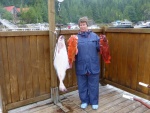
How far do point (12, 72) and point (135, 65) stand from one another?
2009 mm

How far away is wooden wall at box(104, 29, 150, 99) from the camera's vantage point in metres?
2.69

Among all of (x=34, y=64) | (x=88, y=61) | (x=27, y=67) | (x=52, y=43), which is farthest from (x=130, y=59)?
(x=27, y=67)

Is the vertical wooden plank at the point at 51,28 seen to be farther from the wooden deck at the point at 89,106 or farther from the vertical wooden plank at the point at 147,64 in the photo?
the vertical wooden plank at the point at 147,64

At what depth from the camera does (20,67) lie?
2512 mm

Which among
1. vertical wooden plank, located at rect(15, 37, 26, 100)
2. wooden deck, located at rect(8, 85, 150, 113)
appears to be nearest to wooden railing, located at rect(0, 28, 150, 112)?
vertical wooden plank, located at rect(15, 37, 26, 100)

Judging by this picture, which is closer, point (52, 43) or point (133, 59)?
point (52, 43)

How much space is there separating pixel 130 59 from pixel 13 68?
6.41 ft

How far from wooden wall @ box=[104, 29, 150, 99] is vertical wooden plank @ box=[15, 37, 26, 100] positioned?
5.62ft

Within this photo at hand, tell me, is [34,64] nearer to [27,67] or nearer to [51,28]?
[27,67]

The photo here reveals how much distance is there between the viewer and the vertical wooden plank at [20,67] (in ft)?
8.00

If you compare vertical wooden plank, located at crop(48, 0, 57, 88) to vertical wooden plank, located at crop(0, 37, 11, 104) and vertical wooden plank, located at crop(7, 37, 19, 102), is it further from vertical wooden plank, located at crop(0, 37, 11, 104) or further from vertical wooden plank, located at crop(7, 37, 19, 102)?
vertical wooden plank, located at crop(0, 37, 11, 104)

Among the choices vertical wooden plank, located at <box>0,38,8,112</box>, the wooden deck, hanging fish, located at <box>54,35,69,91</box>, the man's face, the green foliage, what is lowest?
the wooden deck

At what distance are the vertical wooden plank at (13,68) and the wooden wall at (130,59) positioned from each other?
1.82m

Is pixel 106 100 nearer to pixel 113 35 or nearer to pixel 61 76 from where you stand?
pixel 61 76
